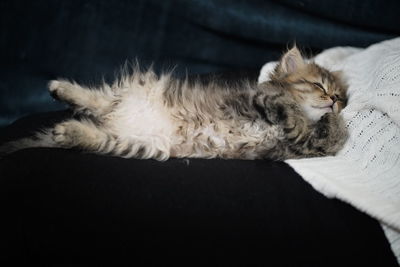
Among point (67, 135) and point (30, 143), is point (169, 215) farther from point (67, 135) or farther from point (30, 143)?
point (30, 143)

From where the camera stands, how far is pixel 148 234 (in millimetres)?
958

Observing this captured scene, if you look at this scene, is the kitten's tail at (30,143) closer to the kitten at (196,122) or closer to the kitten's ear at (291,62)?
the kitten at (196,122)

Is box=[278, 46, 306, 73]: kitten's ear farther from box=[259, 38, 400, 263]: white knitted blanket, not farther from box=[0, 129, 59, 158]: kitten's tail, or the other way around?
box=[0, 129, 59, 158]: kitten's tail

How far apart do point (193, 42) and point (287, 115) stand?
31.2 inches

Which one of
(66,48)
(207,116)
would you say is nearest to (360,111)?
(207,116)

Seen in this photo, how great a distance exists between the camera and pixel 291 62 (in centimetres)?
171

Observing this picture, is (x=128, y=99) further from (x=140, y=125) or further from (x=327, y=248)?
(x=327, y=248)

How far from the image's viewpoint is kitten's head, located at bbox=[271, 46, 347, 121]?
1.58 metres

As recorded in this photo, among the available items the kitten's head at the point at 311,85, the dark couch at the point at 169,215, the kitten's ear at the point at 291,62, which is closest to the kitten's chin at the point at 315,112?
the kitten's head at the point at 311,85

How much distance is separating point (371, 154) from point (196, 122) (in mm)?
603

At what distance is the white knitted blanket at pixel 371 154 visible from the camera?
3.47 feet

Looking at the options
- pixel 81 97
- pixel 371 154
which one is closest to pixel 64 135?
pixel 81 97

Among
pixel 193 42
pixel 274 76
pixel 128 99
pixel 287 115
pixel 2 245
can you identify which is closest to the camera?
pixel 2 245

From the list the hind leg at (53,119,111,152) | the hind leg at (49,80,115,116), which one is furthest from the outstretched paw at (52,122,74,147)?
the hind leg at (49,80,115,116)
